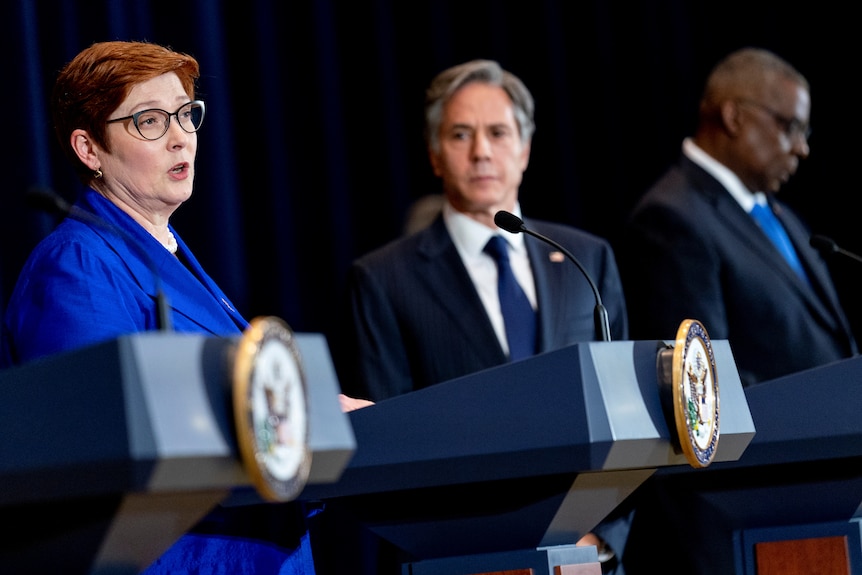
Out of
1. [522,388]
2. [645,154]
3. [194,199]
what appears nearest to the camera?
[522,388]

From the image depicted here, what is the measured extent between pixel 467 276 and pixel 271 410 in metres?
1.64

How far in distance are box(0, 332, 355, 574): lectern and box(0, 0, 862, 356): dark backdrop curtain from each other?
1613 mm

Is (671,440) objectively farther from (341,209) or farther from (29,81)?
(341,209)

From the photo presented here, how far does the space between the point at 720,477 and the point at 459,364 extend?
683 mm

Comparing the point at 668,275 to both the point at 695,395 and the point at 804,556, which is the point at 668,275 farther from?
the point at 695,395

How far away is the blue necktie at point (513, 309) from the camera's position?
9.25 ft

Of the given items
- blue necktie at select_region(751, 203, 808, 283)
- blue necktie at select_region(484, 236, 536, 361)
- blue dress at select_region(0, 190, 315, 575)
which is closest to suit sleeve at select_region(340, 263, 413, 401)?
blue necktie at select_region(484, 236, 536, 361)

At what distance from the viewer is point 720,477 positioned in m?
2.25

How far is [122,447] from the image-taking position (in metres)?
1.19

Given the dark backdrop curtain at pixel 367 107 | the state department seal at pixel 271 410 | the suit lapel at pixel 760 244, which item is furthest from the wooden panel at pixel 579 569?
the suit lapel at pixel 760 244

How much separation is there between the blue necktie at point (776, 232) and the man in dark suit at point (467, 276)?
30.1 inches

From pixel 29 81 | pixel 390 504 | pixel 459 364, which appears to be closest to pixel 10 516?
pixel 390 504

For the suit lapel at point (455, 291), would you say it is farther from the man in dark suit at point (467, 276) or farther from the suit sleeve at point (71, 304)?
the suit sleeve at point (71, 304)

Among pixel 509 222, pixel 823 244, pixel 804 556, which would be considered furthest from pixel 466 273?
pixel 804 556
